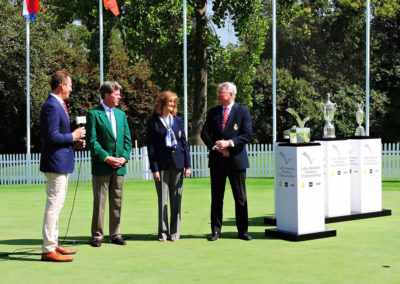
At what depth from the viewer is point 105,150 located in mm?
7781

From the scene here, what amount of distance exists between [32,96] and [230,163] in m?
20.9

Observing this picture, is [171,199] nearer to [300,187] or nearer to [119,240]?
[119,240]

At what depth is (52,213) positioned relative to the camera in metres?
6.95

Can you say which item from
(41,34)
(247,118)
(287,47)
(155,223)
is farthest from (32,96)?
(287,47)

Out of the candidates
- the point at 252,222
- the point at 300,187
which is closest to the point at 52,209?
the point at 300,187

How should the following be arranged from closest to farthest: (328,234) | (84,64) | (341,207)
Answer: (328,234) < (341,207) < (84,64)

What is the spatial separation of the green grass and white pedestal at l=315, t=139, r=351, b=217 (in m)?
0.35

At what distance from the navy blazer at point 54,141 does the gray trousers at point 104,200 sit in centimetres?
88

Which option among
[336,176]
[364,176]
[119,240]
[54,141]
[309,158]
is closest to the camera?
[54,141]

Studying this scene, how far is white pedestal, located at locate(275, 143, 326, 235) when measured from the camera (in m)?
8.16

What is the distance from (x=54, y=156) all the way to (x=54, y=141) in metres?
0.18

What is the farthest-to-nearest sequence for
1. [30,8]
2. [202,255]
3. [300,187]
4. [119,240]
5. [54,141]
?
[30,8]
[300,187]
[119,240]
[202,255]
[54,141]

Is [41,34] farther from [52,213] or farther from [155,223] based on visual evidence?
[52,213]

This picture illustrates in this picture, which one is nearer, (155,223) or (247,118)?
(247,118)
